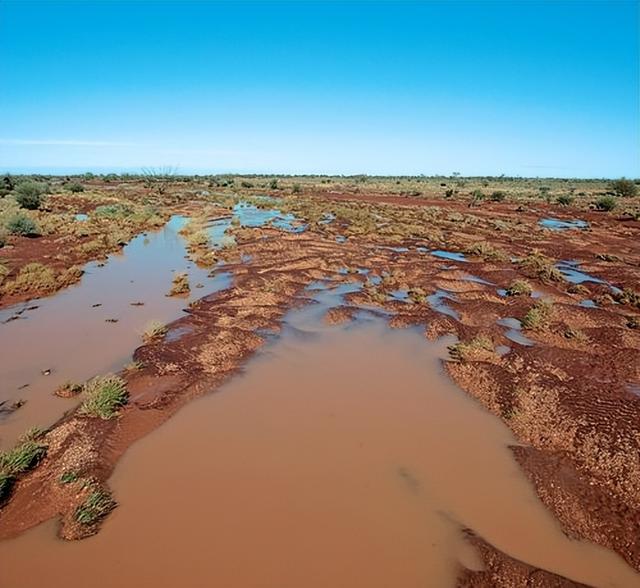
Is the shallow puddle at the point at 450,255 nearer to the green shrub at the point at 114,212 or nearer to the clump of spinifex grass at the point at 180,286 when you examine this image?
the clump of spinifex grass at the point at 180,286

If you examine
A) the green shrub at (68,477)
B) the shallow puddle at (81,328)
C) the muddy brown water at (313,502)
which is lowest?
the muddy brown water at (313,502)

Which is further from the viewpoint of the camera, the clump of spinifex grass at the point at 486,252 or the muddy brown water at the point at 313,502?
the clump of spinifex grass at the point at 486,252

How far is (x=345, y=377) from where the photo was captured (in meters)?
8.82

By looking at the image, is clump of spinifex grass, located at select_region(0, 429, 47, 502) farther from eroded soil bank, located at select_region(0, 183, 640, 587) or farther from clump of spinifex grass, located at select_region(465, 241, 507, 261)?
clump of spinifex grass, located at select_region(465, 241, 507, 261)

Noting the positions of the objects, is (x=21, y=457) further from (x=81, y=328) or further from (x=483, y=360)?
(x=483, y=360)

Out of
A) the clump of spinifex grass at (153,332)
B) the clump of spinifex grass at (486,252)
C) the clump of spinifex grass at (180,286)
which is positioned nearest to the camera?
the clump of spinifex grass at (153,332)

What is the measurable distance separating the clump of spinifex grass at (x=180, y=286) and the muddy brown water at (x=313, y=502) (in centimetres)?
683

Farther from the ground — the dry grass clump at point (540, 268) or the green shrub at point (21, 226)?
the green shrub at point (21, 226)

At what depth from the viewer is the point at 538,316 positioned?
37.5 ft

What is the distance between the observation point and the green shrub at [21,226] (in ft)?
73.8

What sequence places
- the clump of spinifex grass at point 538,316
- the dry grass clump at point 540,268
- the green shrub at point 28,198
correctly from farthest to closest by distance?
the green shrub at point 28,198 → the dry grass clump at point 540,268 → the clump of spinifex grass at point 538,316

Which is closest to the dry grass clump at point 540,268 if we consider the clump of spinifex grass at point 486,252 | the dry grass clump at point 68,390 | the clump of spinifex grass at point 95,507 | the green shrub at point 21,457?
the clump of spinifex grass at point 486,252

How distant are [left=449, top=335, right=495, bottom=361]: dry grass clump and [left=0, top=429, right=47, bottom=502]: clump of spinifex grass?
818 cm

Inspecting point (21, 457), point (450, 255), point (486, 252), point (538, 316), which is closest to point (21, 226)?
point (21, 457)
